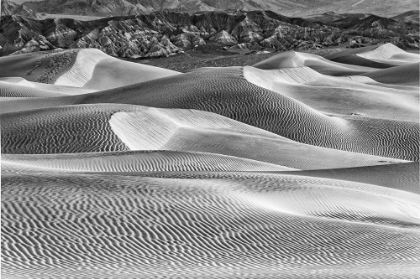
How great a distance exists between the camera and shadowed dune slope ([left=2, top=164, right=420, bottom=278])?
5.65m

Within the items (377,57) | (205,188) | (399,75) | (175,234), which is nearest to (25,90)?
(205,188)

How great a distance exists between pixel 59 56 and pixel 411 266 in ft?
118

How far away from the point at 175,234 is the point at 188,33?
4150 inches

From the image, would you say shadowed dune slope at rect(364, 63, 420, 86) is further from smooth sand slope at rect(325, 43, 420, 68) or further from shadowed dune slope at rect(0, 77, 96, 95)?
shadowed dune slope at rect(0, 77, 96, 95)

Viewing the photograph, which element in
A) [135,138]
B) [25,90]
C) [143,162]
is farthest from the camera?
[25,90]

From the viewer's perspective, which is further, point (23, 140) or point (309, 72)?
point (309, 72)

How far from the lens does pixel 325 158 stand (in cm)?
1620

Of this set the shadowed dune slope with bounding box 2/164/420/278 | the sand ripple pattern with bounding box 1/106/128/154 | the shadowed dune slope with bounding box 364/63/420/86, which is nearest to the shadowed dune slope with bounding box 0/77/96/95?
the sand ripple pattern with bounding box 1/106/128/154

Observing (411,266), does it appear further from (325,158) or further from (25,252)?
(325,158)

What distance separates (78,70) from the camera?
129ft

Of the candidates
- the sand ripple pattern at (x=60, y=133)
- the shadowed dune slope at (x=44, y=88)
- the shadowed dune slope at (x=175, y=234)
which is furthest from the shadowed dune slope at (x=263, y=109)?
the shadowed dune slope at (x=175, y=234)

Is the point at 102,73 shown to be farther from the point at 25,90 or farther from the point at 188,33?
the point at 188,33

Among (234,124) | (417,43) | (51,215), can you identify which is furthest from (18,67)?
(417,43)

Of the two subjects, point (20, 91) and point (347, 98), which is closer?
point (347, 98)
